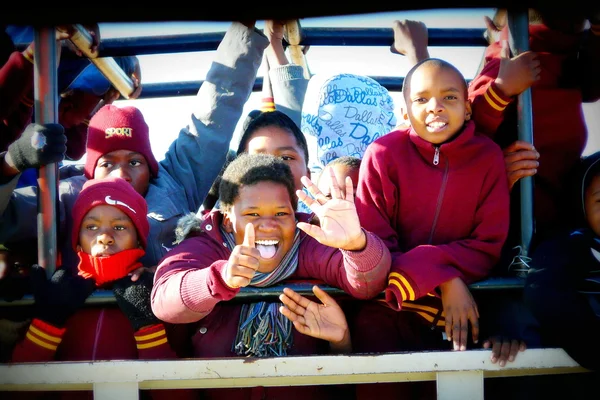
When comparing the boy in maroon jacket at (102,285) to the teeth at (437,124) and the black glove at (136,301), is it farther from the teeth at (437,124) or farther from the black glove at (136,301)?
the teeth at (437,124)

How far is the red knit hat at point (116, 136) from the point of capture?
10.1ft

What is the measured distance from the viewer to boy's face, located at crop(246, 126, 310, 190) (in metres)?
3.04

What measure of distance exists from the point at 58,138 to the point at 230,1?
0.80m

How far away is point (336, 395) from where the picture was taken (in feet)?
7.50

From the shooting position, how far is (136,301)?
216cm

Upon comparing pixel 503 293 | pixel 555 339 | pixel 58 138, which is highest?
pixel 58 138

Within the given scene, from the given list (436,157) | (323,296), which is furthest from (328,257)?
(436,157)

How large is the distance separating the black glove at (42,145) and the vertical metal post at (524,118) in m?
1.45

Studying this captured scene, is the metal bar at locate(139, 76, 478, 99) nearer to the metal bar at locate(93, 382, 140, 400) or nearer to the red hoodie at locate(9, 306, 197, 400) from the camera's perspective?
the red hoodie at locate(9, 306, 197, 400)

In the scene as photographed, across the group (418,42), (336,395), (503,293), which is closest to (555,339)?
(503,293)

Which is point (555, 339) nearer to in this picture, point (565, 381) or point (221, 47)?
point (565, 381)

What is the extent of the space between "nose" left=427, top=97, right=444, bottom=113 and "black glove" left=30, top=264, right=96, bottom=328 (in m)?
1.27

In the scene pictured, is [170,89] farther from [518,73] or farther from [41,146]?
A: [518,73]

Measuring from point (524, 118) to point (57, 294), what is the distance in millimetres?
1574
